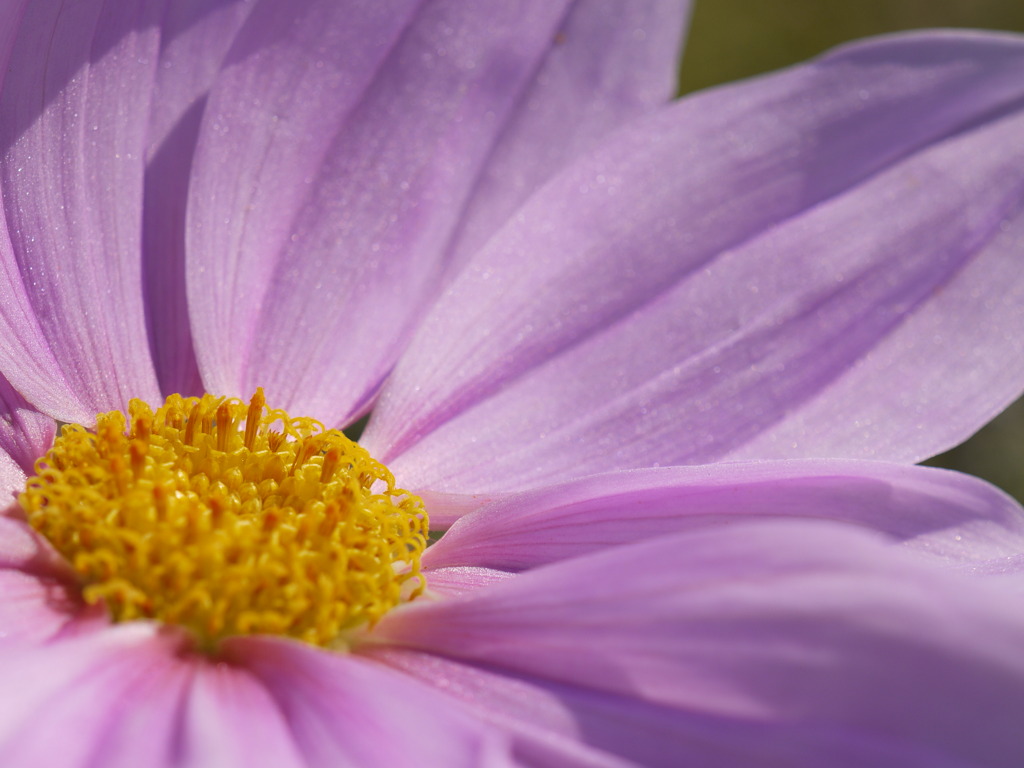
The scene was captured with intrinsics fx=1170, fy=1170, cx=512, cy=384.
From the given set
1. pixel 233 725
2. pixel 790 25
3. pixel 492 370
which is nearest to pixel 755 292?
pixel 492 370

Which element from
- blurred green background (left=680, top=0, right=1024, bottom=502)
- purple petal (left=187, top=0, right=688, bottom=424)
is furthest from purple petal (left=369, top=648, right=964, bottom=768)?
blurred green background (left=680, top=0, right=1024, bottom=502)

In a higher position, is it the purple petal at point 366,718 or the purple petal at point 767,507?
the purple petal at point 767,507

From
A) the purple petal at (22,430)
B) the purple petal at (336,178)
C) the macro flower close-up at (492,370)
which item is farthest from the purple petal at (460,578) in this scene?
the purple petal at (22,430)

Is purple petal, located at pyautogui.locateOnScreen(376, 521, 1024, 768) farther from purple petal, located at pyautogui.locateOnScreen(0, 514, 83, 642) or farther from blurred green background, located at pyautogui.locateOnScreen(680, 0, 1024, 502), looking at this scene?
blurred green background, located at pyautogui.locateOnScreen(680, 0, 1024, 502)

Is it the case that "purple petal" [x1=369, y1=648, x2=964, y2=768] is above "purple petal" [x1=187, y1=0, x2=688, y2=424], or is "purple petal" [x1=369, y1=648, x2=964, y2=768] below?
below

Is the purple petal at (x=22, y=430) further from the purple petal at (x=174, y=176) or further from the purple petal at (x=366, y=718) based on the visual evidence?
the purple petal at (x=366, y=718)

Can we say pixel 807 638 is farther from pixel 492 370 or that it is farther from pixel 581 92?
pixel 581 92

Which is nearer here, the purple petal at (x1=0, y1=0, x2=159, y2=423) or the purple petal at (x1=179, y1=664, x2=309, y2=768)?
the purple petal at (x1=179, y1=664, x2=309, y2=768)
